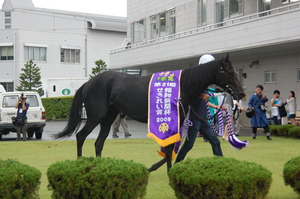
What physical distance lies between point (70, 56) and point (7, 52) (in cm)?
725

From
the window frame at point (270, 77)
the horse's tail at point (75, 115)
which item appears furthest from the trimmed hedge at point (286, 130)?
the horse's tail at point (75, 115)

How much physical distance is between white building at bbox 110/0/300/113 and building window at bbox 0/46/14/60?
23897 mm

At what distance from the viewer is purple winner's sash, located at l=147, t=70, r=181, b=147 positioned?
848cm

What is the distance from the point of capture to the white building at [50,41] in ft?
190

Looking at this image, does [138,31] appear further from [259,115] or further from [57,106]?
[259,115]

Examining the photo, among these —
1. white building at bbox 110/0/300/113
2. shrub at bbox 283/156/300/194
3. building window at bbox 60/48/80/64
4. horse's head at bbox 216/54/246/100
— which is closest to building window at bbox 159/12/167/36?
white building at bbox 110/0/300/113

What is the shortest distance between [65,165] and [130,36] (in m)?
35.2

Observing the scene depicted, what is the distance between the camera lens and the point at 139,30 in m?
39.0

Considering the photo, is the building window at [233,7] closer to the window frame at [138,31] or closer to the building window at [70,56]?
the window frame at [138,31]

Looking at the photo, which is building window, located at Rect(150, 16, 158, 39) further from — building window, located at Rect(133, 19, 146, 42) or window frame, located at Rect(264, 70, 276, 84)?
window frame, located at Rect(264, 70, 276, 84)

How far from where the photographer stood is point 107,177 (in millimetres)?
5684

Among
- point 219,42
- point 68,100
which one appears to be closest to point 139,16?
point 68,100

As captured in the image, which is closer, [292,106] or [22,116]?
[22,116]

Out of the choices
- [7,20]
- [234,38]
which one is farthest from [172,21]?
[7,20]
